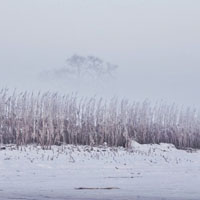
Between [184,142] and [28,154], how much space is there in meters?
13.4

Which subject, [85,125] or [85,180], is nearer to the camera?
[85,180]

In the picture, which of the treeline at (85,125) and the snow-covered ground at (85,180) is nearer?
the snow-covered ground at (85,180)

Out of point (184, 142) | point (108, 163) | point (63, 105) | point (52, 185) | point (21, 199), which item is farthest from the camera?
point (184, 142)

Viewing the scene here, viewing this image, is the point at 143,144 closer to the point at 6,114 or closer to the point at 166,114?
the point at 166,114

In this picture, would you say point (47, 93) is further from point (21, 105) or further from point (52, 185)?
point (52, 185)

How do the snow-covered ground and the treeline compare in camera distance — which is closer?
the snow-covered ground

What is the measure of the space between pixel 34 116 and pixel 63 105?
7.55ft

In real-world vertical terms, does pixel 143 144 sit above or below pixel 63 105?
below

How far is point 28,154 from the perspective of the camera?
19.4 m

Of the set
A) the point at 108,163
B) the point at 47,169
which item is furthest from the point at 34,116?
the point at 47,169

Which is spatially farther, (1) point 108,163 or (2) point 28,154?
(2) point 28,154

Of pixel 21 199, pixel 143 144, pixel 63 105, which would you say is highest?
pixel 63 105

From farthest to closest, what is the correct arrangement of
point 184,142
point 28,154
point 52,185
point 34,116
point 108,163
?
1. point 184,142
2. point 34,116
3. point 28,154
4. point 108,163
5. point 52,185

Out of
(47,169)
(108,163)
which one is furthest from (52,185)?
(108,163)
